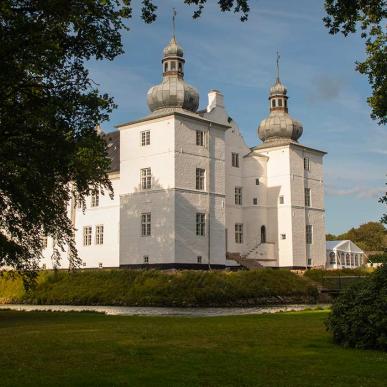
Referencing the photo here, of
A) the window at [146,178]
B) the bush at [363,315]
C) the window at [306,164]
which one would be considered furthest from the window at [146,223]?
the bush at [363,315]

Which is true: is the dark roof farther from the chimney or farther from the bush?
the bush

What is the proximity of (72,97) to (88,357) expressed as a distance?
7.16m

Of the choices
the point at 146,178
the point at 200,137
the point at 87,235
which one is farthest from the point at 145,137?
the point at 87,235

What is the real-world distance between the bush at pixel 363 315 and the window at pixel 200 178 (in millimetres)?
28643

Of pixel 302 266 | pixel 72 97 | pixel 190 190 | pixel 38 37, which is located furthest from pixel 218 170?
pixel 38 37

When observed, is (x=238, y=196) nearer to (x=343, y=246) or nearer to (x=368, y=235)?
(x=343, y=246)

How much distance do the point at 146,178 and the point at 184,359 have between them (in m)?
31.3

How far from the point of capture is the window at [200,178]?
132 ft

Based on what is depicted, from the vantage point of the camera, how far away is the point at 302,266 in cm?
4650

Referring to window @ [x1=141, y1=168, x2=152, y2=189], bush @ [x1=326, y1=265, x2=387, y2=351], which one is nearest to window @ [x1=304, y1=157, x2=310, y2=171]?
window @ [x1=141, y1=168, x2=152, y2=189]

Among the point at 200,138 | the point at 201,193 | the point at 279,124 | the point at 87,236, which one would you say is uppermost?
the point at 279,124

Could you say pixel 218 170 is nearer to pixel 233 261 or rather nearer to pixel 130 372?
pixel 233 261

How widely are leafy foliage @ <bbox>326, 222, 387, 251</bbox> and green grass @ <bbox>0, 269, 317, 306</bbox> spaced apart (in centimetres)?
5347

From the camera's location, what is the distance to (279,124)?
48.9 metres
